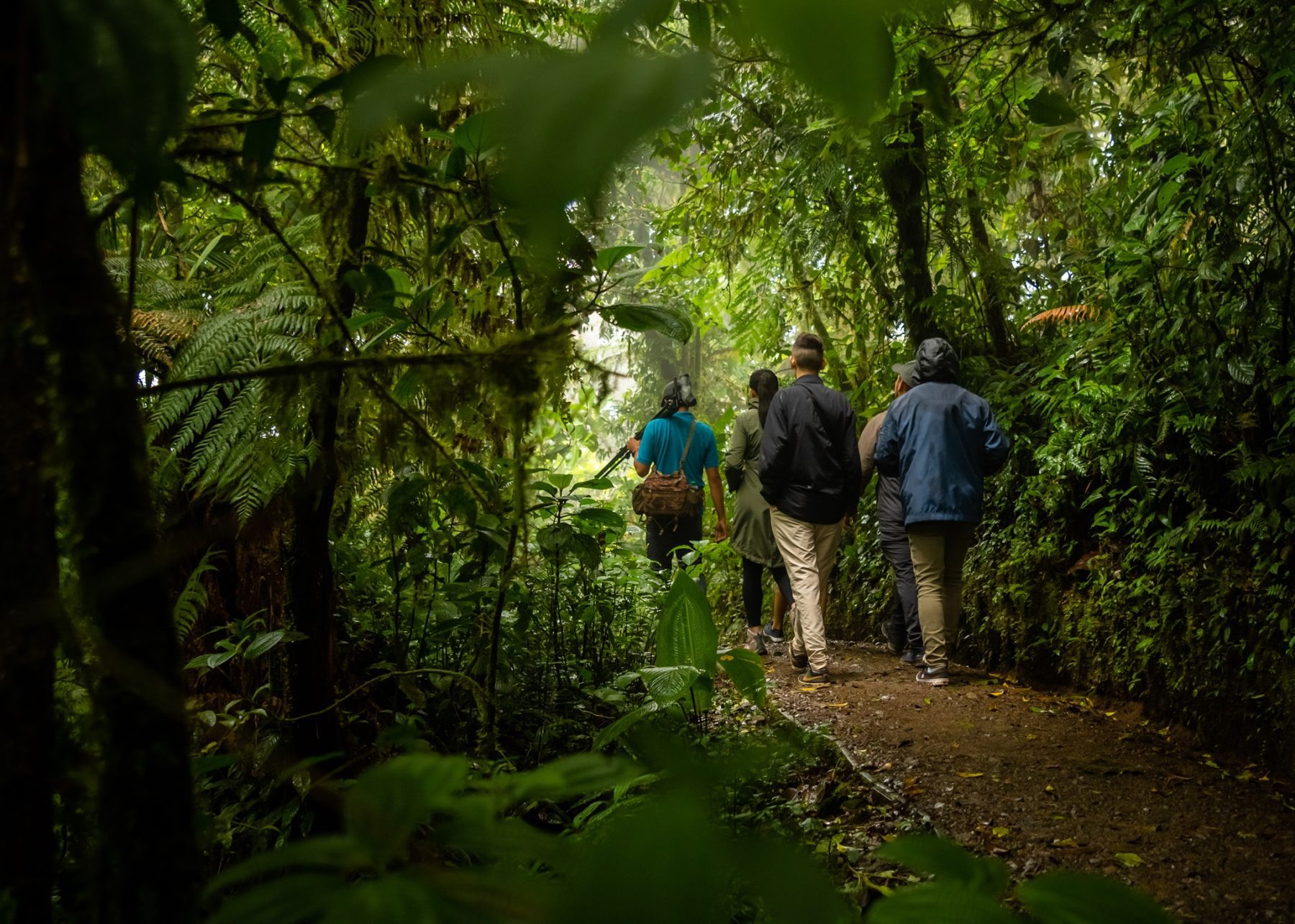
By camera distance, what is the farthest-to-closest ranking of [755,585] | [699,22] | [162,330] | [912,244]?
[912,244] < [755,585] < [162,330] < [699,22]

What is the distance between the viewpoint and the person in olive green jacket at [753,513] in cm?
740

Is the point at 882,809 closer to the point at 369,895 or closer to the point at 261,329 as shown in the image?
the point at 261,329

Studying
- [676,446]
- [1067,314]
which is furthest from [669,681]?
[1067,314]

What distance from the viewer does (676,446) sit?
7.84 metres

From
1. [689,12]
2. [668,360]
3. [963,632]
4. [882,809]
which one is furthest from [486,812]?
[668,360]

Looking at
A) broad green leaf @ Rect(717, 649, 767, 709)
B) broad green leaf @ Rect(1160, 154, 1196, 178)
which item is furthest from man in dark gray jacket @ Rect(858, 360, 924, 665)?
broad green leaf @ Rect(717, 649, 767, 709)

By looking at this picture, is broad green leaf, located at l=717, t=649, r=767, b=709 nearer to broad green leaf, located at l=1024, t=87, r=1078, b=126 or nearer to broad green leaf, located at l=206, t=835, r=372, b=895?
broad green leaf, located at l=1024, t=87, r=1078, b=126

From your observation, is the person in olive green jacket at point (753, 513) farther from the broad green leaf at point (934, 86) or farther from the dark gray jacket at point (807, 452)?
the broad green leaf at point (934, 86)

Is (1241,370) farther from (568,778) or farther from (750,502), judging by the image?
(568,778)

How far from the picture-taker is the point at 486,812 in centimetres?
65

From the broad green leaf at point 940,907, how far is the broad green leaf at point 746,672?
193 centimetres

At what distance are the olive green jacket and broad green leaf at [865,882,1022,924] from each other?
679cm

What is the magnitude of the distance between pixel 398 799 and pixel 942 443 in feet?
19.4

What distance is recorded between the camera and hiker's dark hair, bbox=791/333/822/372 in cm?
656
